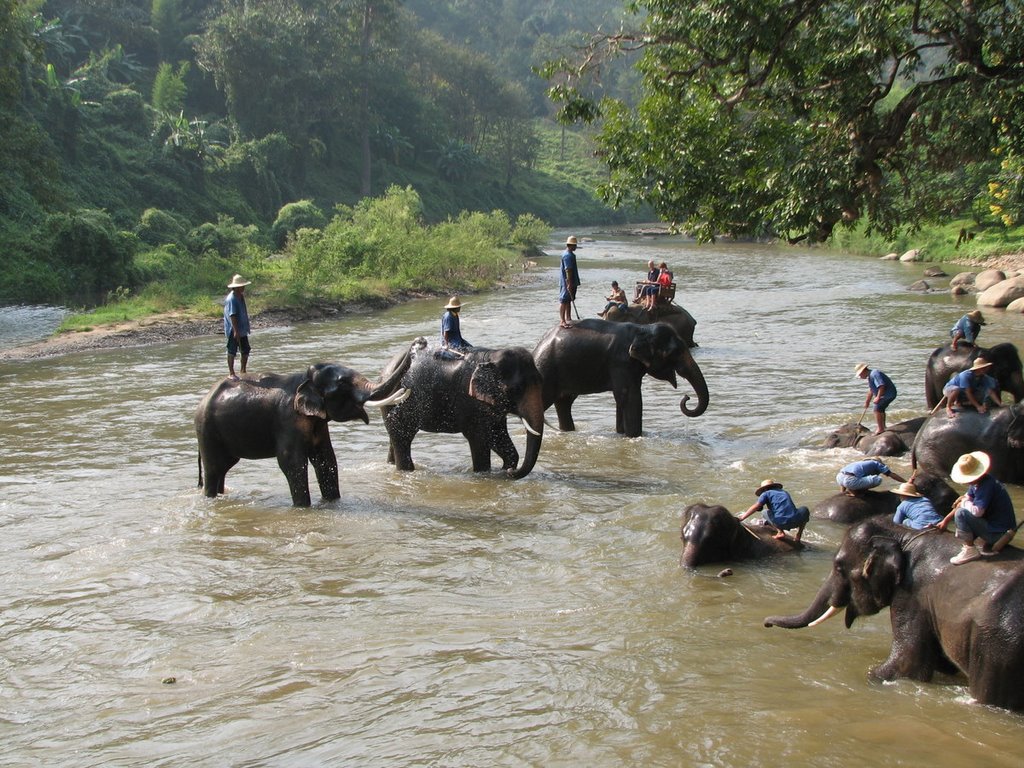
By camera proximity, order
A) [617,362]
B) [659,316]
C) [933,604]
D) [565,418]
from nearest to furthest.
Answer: [933,604] → [617,362] → [565,418] → [659,316]

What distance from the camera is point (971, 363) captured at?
12.3m

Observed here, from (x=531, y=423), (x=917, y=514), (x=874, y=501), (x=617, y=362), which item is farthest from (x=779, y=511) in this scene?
(x=617, y=362)

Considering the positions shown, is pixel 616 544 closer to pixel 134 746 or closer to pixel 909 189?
pixel 134 746

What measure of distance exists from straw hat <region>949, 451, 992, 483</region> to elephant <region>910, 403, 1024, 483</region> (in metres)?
4.47

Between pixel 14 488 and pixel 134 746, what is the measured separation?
6610 mm

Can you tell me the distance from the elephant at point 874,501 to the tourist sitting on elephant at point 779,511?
652 millimetres

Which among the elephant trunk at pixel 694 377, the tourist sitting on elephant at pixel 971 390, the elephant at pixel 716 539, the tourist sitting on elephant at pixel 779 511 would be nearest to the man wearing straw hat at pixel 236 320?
the elephant trunk at pixel 694 377

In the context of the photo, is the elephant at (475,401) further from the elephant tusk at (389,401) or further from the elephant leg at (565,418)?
the elephant leg at (565,418)

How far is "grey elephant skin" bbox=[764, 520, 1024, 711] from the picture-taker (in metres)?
5.11

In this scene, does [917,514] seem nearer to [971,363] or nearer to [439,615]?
[439,615]

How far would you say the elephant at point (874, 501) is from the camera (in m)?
8.72

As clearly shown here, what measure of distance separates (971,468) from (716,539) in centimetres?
246

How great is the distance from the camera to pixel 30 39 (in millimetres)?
23719

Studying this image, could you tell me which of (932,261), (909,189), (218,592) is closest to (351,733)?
(218,592)
